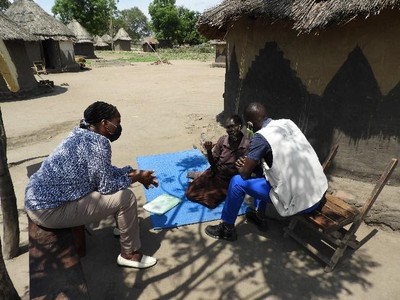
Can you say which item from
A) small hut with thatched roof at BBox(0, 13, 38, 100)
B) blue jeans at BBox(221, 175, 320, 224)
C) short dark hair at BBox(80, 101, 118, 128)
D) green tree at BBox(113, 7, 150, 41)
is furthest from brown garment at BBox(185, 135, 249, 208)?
green tree at BBox(113, 7, 150, 41)

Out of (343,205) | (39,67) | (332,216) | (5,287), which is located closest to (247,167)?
(332,216)

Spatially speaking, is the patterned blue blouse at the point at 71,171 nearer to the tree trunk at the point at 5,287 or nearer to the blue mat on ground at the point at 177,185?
the tree trunk at the point at 5,287

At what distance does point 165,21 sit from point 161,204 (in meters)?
51.8

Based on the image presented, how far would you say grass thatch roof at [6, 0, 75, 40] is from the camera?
19.7 meters

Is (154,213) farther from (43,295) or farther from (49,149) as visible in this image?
(49,149)

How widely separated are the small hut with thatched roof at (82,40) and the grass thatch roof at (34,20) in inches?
366

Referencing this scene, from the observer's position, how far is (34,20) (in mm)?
19906

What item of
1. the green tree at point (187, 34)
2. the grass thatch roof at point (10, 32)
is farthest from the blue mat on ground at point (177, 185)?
the green tree at point (187, 34)

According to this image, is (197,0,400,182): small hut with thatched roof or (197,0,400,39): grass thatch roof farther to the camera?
(197,0,400,182): small hut with thatched roof

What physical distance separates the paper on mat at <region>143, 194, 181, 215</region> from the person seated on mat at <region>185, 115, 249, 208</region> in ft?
0.81

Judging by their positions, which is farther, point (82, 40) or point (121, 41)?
point (121, 41)

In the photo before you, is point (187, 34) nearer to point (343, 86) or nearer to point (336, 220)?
point (343, 86)

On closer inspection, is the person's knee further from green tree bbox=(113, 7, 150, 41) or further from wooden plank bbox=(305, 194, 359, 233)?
green tree bbox=(113, 7, 150, 41)

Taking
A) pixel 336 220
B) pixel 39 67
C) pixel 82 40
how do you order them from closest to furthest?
1. pixel 336 220
2. pixel 39 67
3. pixel 82 40
